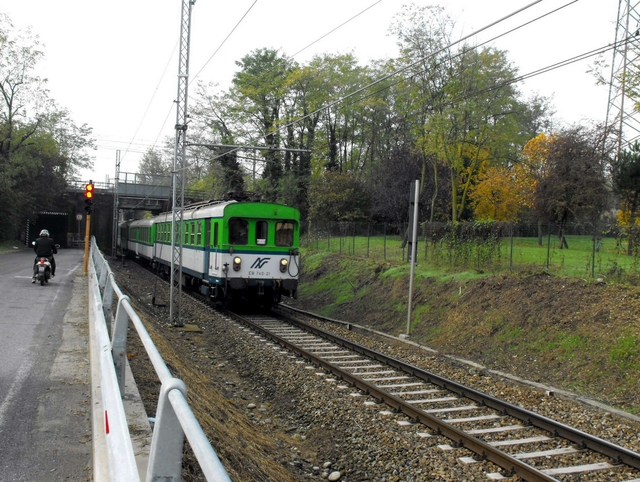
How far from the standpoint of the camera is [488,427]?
743cm

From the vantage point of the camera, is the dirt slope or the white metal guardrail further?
the dirt slope

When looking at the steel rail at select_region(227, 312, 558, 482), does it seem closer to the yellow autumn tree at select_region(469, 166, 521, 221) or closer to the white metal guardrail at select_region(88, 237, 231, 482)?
the white metal guardrail at select_region(88, 237, 231, 482)

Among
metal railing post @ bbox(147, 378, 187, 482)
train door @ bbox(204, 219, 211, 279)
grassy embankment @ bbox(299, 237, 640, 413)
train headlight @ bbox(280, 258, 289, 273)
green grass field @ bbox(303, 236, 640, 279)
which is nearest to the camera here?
metal railing post @ bbox(147, 378, 187, 482)

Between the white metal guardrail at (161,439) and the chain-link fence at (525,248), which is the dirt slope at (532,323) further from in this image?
the white metal guardrail at (161,439)

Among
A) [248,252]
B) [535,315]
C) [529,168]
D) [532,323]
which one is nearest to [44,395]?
[532,323]

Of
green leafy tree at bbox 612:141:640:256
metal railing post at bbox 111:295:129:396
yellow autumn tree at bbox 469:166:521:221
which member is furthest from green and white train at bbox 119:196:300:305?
yellow autumn tree at bbox 469:166:521:221

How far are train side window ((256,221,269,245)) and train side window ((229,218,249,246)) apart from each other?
0.35m

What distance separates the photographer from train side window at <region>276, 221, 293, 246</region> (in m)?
17.2

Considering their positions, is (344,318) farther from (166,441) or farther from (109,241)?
(109,241)

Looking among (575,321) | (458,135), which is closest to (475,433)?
(575,321)

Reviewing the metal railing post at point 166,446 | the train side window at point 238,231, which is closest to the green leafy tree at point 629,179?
the train side window at point 238,231

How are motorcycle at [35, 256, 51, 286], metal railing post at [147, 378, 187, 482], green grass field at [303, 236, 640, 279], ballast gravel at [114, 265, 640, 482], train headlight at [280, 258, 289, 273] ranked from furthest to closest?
train headlight at [280, 258, 289, 273] < motorcycle at [35, 256, 51, 286] < green grass field at [303, 236, 640, 279] < ballast gravel at [114, 265, 640, 482] < metal railing post at [147, 378, 187, 482]

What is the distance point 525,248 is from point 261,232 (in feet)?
24.1

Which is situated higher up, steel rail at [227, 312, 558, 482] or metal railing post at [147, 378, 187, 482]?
metal railing post at [147, 378, 187, 482]
